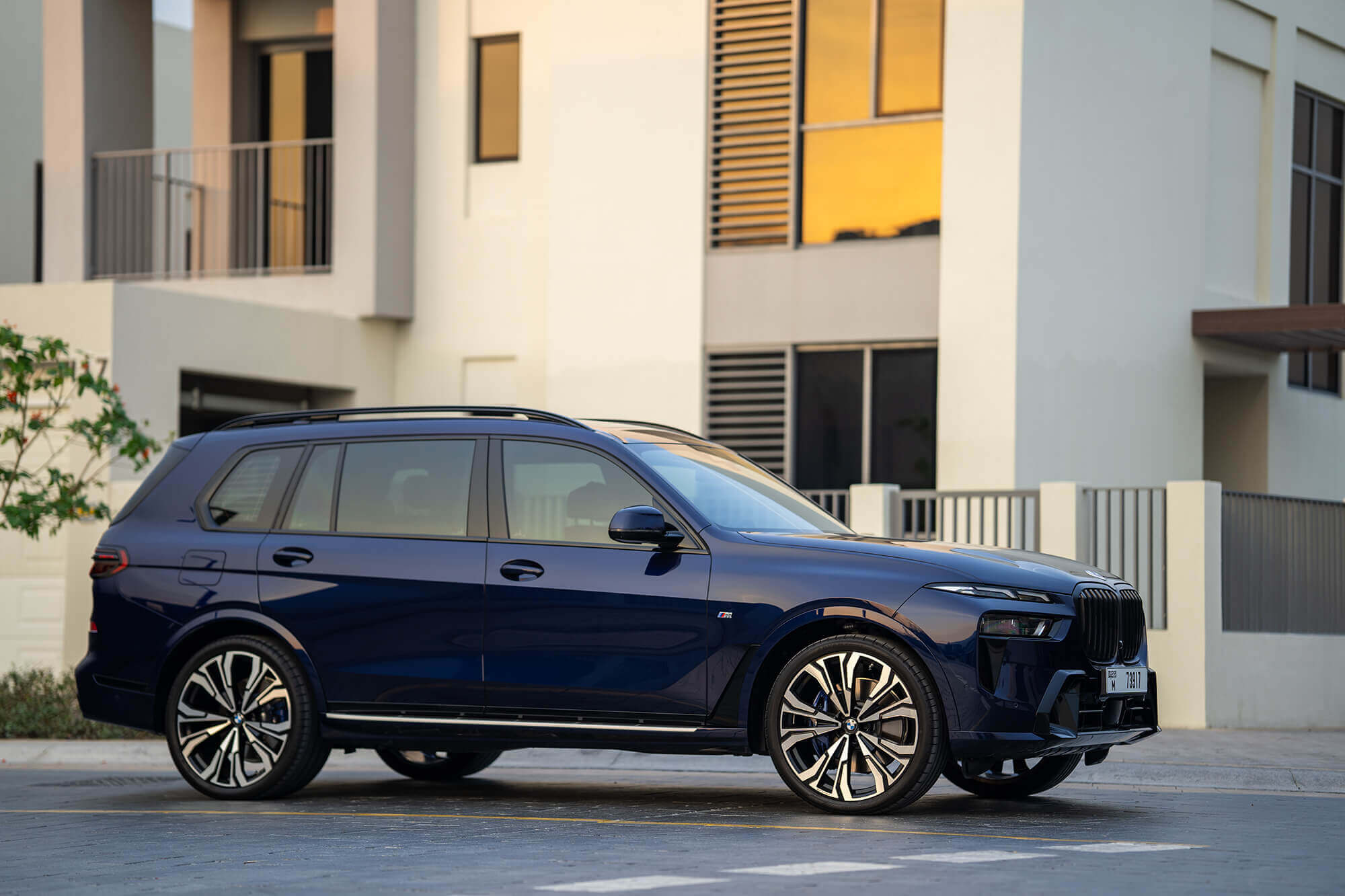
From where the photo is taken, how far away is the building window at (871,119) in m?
17.2

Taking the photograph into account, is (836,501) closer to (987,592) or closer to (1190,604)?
(1190,604)

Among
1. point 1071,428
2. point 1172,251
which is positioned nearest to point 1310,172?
point 1172,251

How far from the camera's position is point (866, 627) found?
809 cm

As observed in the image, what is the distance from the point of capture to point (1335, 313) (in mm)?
17562

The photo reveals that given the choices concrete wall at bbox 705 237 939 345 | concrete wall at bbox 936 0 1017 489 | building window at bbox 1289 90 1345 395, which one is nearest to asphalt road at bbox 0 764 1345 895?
concrete wall at bbox 936 0 1017 489

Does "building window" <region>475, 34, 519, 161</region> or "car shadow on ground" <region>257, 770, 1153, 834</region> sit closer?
"car shadow on ground" <region>257, 770, 1153, 834</region>

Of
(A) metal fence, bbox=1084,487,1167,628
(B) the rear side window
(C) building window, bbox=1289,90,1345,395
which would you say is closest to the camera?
(B) the rear side window

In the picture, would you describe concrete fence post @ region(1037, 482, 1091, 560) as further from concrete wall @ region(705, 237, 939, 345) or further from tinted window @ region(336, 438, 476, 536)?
tinted window @ region(336, 438, 476, 536)

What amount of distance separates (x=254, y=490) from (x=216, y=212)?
12.8 m

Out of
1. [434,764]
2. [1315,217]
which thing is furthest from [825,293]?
[434,764]

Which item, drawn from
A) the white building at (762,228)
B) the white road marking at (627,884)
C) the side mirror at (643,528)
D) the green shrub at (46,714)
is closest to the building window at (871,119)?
the white building at (762,228)

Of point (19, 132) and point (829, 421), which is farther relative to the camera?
point (19, 132)

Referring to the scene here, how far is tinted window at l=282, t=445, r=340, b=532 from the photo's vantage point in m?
9.30

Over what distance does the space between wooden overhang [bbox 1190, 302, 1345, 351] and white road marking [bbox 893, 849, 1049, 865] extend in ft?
39.0
